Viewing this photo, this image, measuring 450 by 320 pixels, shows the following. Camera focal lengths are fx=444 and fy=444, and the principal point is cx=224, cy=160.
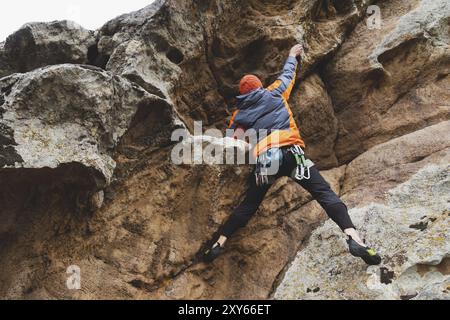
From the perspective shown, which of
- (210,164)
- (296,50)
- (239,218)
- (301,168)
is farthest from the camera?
(296,50)

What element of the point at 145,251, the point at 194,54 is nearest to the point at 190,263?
the point at 145,251

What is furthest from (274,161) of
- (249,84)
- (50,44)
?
(50,44)

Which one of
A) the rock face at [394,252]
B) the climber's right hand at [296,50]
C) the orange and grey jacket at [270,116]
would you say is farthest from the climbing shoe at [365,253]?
the climber's right hand at [296,50]

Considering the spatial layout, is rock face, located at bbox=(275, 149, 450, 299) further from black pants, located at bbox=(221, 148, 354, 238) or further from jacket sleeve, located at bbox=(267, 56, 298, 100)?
jacket sleeve, located at bbox=(267, 56, 298, 100)

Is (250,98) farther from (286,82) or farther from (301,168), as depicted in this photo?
(301,168)

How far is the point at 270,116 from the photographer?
8.35 m

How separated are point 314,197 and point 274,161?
95 cm

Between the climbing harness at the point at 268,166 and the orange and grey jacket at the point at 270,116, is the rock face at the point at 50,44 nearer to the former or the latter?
the orange and grey jacket at the point at 270,116

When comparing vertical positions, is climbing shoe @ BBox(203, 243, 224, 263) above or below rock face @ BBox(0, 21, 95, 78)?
below

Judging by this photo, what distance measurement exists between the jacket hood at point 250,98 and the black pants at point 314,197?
4.10 feet

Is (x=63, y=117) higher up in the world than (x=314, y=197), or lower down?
higher up

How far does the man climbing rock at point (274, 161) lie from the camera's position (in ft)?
24.4

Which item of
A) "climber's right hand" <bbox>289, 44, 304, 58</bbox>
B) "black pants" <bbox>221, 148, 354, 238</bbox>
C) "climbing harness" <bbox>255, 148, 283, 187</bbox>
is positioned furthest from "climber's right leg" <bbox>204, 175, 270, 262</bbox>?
"climber's right hand" <bbox>289, 44, 304, 58</bbox>

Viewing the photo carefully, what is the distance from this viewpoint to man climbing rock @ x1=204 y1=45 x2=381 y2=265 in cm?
744
